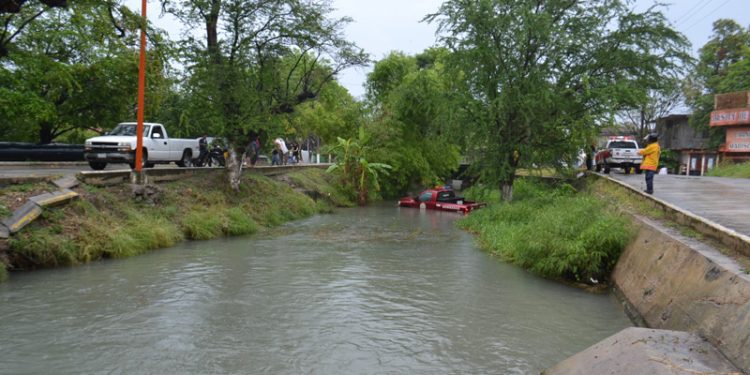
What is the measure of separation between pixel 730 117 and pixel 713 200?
19727mm

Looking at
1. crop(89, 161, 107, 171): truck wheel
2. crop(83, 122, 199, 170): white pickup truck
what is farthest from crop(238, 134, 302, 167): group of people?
crop(89, 161, 107, 171): truck wheel

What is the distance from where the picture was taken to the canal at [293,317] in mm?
7102

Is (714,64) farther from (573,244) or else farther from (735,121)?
(573,244)

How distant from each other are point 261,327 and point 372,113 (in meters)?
30.6

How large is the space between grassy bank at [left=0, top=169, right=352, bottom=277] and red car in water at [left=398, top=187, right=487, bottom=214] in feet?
24.6

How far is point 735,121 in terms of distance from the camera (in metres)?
30.1

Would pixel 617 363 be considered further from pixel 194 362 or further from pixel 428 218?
pixel 428 218

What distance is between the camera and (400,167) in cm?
3684

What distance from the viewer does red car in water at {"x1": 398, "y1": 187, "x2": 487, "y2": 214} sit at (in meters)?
29.8

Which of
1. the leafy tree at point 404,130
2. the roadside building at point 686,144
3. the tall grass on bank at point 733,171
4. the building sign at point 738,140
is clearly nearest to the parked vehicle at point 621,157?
the tall grass on bank at point 733,171

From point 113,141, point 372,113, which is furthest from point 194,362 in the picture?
point 372,113

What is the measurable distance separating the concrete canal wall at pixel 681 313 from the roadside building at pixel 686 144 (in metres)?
29.6

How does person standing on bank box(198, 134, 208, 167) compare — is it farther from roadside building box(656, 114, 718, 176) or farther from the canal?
roadside building box(656, 114, 718, 176)

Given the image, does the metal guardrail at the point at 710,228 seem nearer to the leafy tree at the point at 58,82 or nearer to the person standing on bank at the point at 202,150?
the person standing on bank at the point at 202,150
